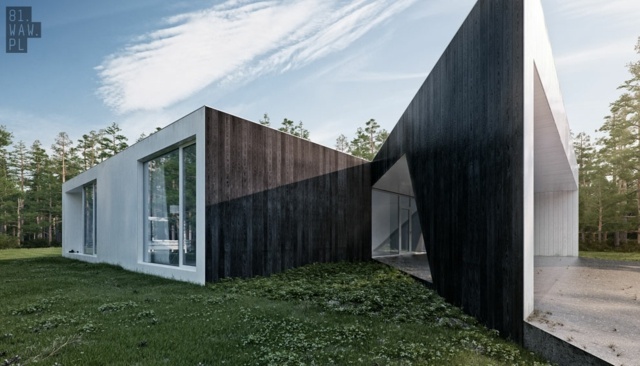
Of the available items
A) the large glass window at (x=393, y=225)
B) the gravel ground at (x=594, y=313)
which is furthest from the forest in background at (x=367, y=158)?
the gravel ground at (x=594, y=313)

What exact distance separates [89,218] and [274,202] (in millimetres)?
10957

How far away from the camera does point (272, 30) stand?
37.5 ft

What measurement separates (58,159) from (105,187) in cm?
2911

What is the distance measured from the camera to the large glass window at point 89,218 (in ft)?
51.1

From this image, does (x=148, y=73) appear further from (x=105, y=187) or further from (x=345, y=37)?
(x=345, y=37)

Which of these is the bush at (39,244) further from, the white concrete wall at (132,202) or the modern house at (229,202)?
the modern house at (229,202)

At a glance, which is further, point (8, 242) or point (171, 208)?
point (8, 242)

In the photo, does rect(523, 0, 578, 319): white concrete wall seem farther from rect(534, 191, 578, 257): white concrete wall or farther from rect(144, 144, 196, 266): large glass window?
rect(144, 144, 196, 266): large glass window

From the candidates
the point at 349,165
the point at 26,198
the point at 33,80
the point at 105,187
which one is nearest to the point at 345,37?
the point at 349,165

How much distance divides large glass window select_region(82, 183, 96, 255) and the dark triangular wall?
555 inches

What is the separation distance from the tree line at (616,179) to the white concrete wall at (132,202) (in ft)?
64.7

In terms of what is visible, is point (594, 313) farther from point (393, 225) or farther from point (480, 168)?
point (393, 225)

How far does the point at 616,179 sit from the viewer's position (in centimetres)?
2075

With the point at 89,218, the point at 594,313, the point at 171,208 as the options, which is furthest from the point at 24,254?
the point at 594,313
